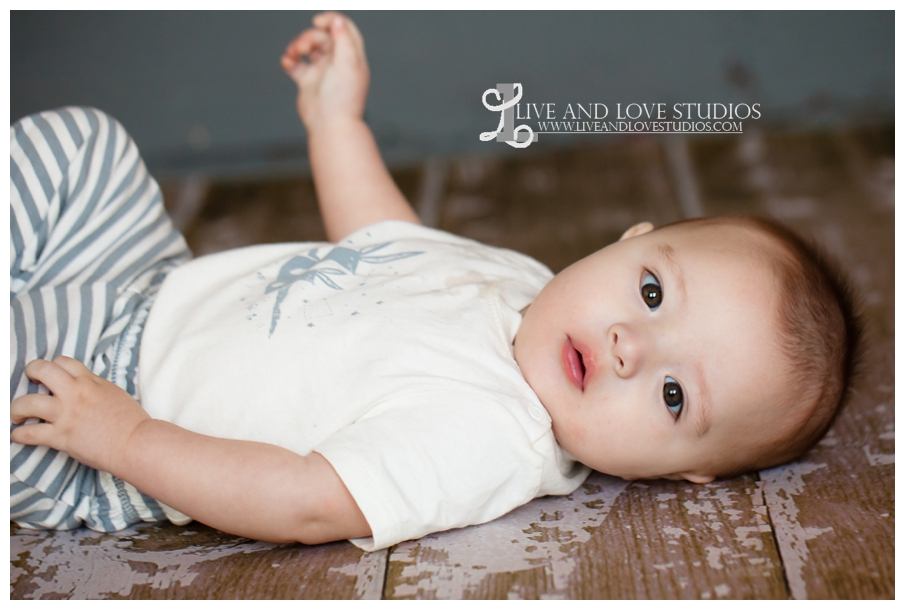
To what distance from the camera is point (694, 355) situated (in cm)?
85

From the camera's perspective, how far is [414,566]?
73 cm

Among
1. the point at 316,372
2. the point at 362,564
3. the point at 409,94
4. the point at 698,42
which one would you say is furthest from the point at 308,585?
the point at 698,42

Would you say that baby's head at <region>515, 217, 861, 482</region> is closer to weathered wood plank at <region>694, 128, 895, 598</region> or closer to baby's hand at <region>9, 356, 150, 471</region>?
weathered wood plank at <region>694, 128, 895, 598</region>

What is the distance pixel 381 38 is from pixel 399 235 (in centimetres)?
127

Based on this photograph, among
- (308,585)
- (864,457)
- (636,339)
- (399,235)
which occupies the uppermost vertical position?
(399,235)

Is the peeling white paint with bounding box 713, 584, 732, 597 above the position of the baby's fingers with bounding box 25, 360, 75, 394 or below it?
below

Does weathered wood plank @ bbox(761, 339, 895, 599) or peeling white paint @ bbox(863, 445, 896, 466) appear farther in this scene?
peeling white paint @ bbox(863, 445, 896, 466)

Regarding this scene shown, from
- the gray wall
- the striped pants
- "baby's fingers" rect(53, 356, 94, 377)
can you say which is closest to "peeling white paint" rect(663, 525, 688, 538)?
the striped pants

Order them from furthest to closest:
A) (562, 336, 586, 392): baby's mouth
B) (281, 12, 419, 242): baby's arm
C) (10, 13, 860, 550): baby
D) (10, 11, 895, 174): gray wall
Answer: (10, 11, 895, 174): gray wall < (281, 12, 419, 242): baby's arm < (562, 336, 586, 392): baby's mouth < (10, 13, 860, 550): baby

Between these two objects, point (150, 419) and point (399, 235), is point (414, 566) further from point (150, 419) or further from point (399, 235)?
point (399, 235)

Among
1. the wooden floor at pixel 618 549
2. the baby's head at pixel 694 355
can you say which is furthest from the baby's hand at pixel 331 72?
the wooden floor at pixel 618 549

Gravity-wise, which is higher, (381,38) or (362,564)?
(381,38)

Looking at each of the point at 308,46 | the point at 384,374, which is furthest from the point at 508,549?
the point at 308,46

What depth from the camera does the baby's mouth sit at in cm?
87
